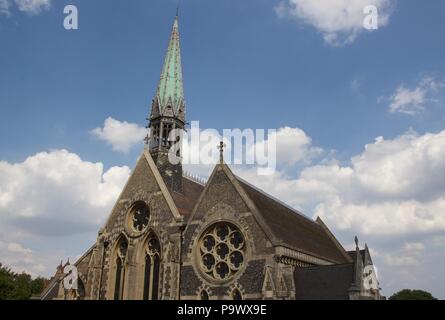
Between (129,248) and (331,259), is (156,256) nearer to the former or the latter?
(129,248)

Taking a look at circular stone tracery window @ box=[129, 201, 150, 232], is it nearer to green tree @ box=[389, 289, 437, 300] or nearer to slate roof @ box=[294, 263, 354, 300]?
slate roof @ box=[294, 263, 354, 300]

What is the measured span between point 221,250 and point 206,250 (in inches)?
44.4

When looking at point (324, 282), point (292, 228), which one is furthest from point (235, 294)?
point (292, 228)

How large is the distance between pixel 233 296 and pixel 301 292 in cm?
423

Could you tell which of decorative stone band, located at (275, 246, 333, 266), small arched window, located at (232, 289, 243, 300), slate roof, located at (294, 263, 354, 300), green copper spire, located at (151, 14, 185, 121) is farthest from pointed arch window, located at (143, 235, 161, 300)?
green copper spire, located at (151, 14, 185, 121)

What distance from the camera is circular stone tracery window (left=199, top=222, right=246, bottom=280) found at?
3073cm

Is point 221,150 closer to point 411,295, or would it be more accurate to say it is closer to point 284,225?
point 284,225

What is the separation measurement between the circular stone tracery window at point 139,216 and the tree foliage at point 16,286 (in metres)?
29.2

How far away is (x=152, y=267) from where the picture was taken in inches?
1395

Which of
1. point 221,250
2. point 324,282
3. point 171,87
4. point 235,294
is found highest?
point 171,87

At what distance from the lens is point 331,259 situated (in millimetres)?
38781
